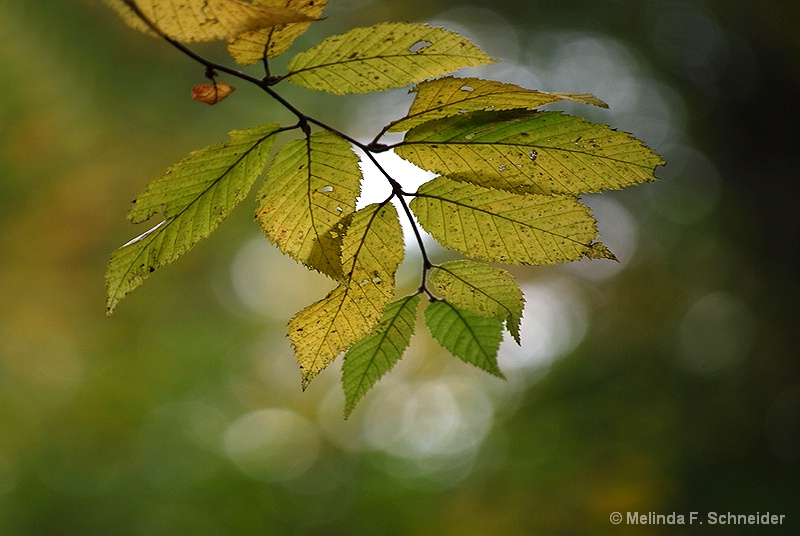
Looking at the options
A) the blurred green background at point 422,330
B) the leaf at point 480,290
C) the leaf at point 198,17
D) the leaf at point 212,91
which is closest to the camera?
the leaf at point 198,17

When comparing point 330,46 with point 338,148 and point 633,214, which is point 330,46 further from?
point 633,214

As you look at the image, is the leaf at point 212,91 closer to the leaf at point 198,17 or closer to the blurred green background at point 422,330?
the leaf at point 198,17

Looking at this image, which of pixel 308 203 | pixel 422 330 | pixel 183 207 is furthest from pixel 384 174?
pixel 422 330

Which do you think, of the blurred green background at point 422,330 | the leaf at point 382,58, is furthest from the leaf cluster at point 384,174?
the blurred green background at point 422,330

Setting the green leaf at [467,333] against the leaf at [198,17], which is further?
the green leaf at [467,333]

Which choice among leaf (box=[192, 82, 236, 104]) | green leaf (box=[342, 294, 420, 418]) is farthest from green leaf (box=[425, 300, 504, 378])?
leaf (box=[192, 82, 236, 104])

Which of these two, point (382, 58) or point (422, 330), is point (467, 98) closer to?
point (382, 58)

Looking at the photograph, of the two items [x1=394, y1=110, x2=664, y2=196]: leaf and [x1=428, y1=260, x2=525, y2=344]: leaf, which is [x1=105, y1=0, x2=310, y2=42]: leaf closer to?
[x1=394, y1=110, x2=664, y2=196]: leaf
